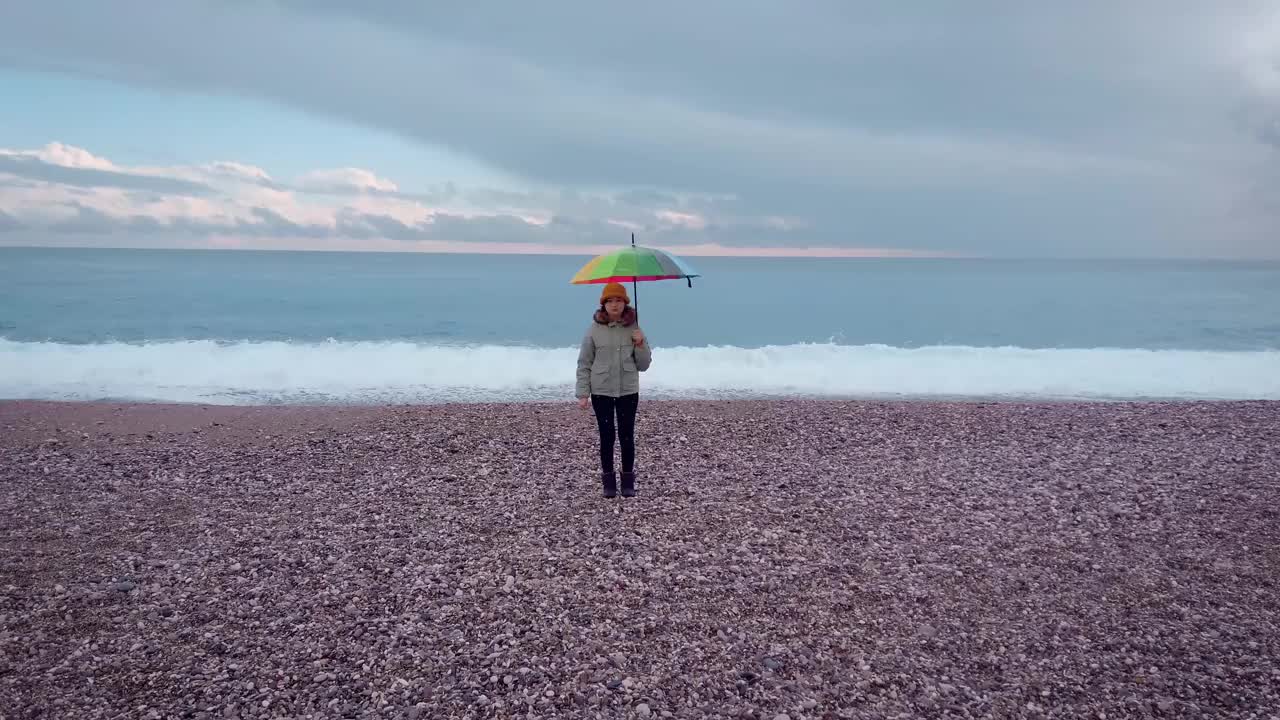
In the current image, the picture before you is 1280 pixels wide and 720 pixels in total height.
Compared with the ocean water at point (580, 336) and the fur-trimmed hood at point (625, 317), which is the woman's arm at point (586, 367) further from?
the ocean water at point (580, 336)

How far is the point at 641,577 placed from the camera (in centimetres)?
587

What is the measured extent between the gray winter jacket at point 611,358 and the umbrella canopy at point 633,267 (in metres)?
0.40

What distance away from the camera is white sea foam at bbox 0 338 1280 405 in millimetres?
15758

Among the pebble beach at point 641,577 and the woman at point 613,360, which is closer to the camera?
the pebble beach at point 641,577

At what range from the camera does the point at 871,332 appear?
37750 mm

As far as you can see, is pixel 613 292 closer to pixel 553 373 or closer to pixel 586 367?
pixel 586 367

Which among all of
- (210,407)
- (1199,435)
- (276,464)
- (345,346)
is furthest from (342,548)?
(345,346)

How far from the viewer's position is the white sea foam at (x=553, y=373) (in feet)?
51.7

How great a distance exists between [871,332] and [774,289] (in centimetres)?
2991

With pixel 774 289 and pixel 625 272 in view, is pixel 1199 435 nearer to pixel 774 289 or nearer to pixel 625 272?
pixel 625 272

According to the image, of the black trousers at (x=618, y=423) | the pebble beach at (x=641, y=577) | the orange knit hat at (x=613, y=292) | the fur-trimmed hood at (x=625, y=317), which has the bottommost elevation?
the pebble beach at (x=641, y=577)

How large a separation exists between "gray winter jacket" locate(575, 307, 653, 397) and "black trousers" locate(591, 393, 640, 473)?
11cm

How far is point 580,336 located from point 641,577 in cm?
2714

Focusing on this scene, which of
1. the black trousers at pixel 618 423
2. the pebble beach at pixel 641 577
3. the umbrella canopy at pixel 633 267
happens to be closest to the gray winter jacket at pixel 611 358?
the black trousers at pixel 618 423
